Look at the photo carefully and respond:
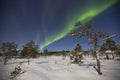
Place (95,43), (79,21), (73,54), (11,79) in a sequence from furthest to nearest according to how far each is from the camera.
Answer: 1. (73,54)
2. (79,21)
3. (95,43)
4. (11,79)

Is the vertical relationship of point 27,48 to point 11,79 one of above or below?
above

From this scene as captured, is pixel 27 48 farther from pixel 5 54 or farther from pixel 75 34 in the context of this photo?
pixel 75 34

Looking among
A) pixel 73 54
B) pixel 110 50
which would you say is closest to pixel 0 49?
pixel 73 54

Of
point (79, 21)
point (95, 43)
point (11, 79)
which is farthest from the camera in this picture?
point (79, 21)

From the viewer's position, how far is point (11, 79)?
1301cm

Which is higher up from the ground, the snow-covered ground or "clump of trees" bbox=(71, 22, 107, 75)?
"clump of trees" bbox=(71, 22, 107, 75)

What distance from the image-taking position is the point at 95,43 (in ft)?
53.2

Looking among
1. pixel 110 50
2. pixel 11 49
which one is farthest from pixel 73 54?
pixel 110 50

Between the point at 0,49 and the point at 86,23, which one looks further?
the point at 0,49

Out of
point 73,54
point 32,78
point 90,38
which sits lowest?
point 32,78

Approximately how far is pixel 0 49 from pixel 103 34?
28.0 m

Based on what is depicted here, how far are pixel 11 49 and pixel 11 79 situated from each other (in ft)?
80.8

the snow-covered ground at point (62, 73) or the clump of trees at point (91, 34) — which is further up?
the clump of trees at point (91, 34)

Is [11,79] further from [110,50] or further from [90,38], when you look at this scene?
[110,50]
